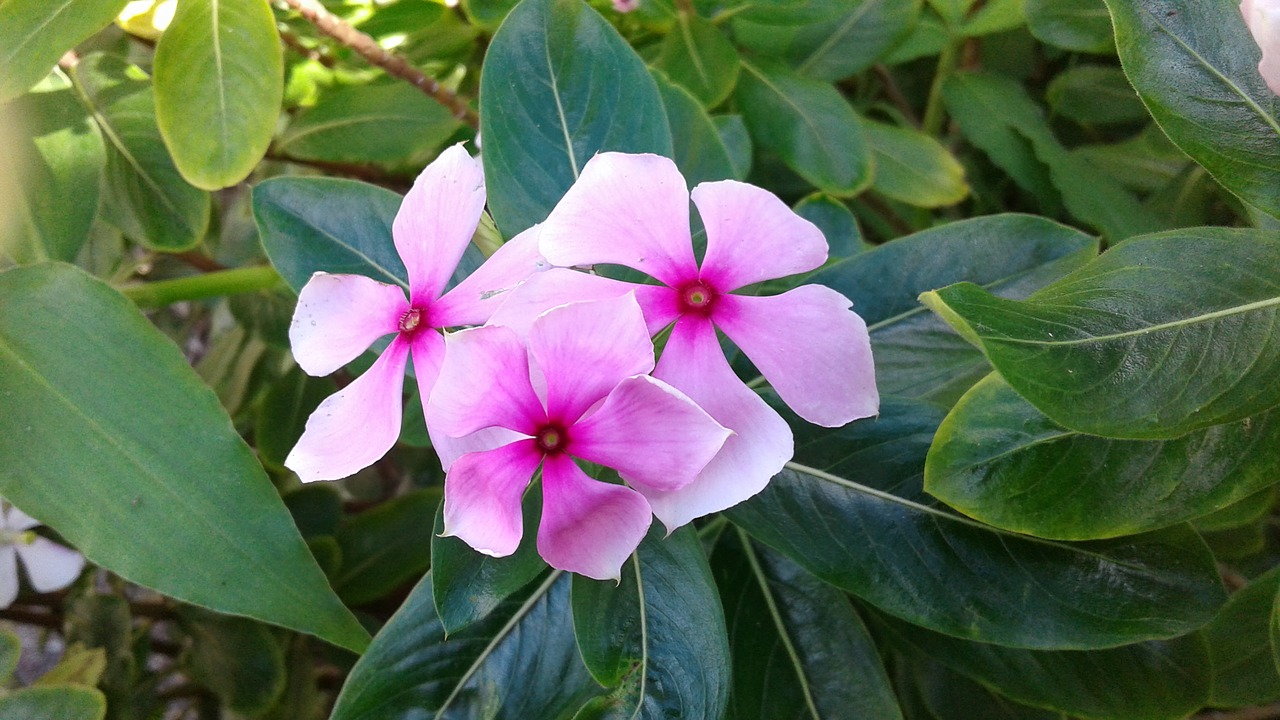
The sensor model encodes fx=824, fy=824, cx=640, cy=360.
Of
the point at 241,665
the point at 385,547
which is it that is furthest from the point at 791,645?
the point at 241,665

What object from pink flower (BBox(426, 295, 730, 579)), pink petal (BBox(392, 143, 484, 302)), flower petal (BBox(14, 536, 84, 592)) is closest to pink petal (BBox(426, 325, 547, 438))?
pink flower (BBox(426, 295, 730, 579))

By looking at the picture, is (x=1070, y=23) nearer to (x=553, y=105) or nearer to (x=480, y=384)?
(x=553, y=105)

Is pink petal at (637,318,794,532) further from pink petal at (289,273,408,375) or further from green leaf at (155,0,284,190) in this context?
green leaf at (155,0,284,190)

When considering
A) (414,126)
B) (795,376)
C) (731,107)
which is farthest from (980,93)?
(795,376)

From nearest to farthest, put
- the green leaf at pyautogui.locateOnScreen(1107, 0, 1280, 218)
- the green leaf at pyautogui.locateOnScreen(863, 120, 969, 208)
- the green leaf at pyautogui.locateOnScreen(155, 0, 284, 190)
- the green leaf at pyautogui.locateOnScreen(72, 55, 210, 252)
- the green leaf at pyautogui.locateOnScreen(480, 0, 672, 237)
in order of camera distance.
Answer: the green leaf at pyautogui.locateOnScreen(1107, 0, 1280, 218) → the green leaf at pyautogui.locateOnScreen(480, 0, 672, 237) → the green leaf at pyautogui.locateOnScreen(155, 0, 284, 190) → the green leaf at pyautogui.locateOnScreen(72, 55, 210, 252) → the green leaf at pyautogui.locateOnScreen(863, 120, 969, 208)

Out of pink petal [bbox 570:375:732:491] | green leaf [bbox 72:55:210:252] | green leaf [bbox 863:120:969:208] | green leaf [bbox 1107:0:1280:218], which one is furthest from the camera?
green leaf [bbox 863:120:969:208]

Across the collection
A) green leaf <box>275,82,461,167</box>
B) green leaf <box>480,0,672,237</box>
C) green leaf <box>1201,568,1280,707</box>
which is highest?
green leaf <box>480,0,672,237</box>
